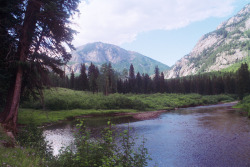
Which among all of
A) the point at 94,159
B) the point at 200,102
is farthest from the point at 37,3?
the point at 200,102

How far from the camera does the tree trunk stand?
11.5 meters

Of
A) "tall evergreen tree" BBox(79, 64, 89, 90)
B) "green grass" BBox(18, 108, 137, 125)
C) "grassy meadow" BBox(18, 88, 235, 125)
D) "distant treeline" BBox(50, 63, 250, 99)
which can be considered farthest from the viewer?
"distant treeline" BBox(50, 63, 250, 99)

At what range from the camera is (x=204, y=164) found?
13.3 meters

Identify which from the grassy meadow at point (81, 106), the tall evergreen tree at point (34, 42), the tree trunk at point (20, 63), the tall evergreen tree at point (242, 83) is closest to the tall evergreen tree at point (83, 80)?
the grassy meadow at point (81, 106)

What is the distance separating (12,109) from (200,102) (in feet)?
291

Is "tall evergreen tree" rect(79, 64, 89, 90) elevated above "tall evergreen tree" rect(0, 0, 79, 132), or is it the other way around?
"tall evergreen tree" rect(79, 64, 89, 90)

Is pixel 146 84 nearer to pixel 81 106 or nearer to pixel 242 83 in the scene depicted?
pixel 242 83

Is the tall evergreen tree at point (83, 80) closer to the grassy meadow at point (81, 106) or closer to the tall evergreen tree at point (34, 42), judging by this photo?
the grassy meadow at point (81, 106)

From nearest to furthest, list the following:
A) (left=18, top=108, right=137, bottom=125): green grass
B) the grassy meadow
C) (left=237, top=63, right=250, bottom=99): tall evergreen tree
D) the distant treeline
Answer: (left=18, top=108, right=137, bottom=125): green grass
the grassy meadow
(left=237, top=63, right=250, bottom=99): tall evergreen tree
the distant treeline

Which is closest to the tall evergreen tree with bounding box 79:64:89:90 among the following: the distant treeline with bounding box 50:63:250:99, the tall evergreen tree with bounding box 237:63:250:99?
the distant treeline with bounding box 50:63:250:99

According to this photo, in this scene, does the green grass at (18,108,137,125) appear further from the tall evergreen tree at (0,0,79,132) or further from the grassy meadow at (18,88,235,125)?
the tall evergreen tree at (0,0,79,132)

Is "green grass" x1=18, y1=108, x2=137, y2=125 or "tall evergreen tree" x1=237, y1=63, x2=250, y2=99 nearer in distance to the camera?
"green grass" x1=18, y1=108, x2=137, y2=125

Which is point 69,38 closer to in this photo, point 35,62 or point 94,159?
point 35,62

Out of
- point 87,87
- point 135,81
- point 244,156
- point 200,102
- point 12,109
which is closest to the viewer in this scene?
point 12,109
